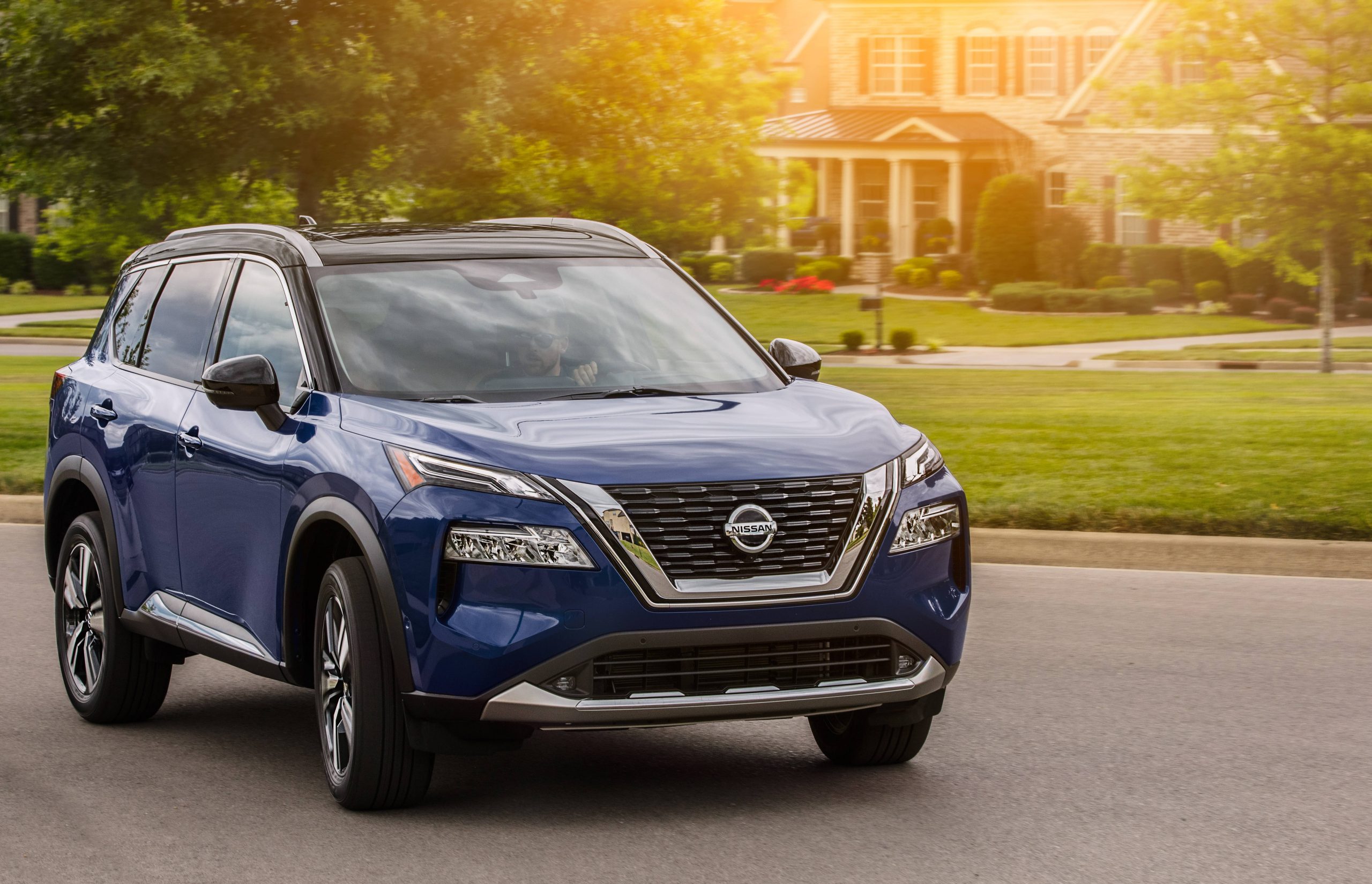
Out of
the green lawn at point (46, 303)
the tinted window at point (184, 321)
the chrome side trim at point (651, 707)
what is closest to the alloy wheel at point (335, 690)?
the chrome side trim at point (651, 707)

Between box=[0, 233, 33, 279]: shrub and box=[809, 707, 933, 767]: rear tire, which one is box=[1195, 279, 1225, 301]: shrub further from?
box=[809, 707, 933, 767]: rear tire

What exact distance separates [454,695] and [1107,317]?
39943mm

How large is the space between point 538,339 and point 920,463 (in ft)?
4.79

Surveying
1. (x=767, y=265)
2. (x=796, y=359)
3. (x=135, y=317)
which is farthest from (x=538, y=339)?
(x=767, y=265)

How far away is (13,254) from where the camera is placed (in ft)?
176

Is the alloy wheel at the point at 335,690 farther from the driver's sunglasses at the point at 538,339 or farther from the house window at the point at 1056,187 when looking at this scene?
the house window at the point at 1056,187

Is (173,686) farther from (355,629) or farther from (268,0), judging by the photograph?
(268,0)

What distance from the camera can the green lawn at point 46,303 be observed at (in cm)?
4506

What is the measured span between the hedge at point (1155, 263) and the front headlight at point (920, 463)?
4461 cm

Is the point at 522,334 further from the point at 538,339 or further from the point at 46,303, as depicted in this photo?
the point at 46,303

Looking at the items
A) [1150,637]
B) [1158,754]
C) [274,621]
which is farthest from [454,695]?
[1150,637]

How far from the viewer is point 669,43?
20.9 metres

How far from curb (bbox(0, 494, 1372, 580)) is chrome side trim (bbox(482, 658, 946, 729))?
603cm

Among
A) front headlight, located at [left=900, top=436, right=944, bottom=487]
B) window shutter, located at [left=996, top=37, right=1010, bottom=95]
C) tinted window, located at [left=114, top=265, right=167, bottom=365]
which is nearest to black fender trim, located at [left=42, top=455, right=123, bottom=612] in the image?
tinted window, located at [left=114, top=265, right=167, bottom=365]
